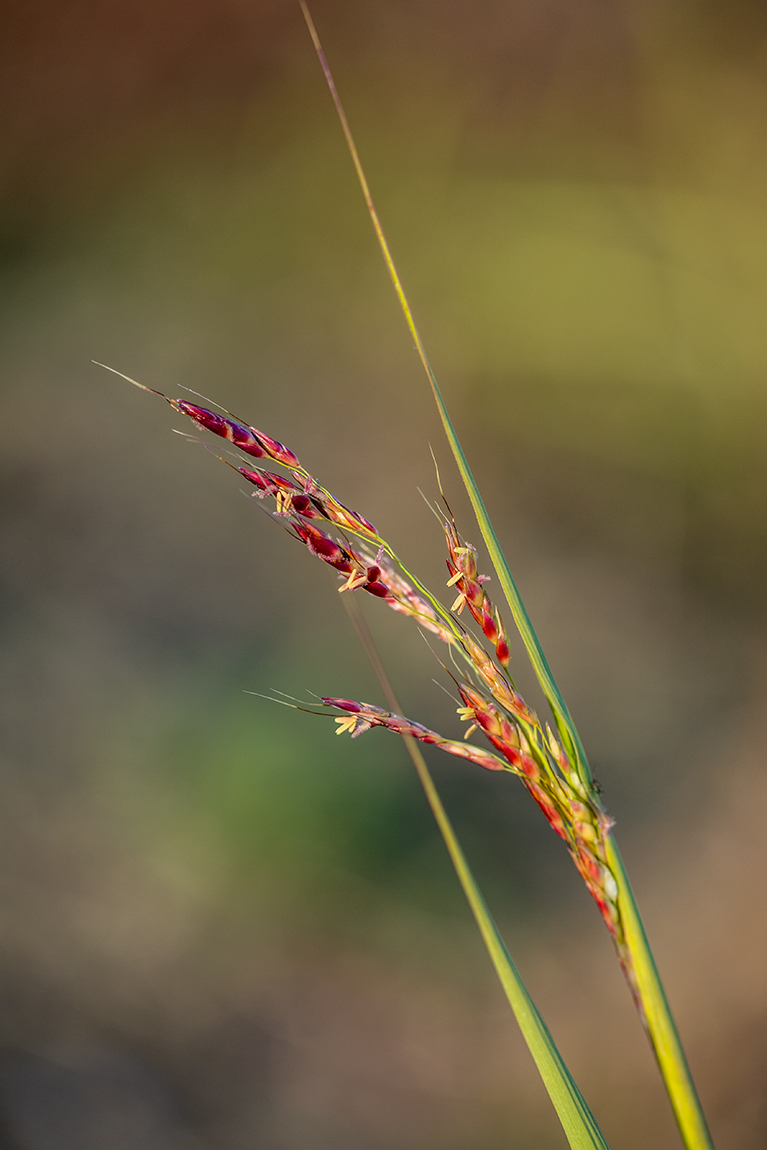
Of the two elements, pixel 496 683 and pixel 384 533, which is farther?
pixel 384 533

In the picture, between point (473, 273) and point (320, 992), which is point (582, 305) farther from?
point (320, 992)

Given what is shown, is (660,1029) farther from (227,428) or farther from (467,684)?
(227,428)

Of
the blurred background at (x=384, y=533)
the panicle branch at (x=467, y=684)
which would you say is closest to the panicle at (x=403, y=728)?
the panicle branch at (x=467, y=684)

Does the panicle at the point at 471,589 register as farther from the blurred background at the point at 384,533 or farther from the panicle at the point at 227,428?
the blurred background at the point at 384,533

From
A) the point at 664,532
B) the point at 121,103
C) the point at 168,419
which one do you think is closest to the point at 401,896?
the point at 664,532

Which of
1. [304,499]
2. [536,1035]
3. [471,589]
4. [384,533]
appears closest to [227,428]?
[304,499]

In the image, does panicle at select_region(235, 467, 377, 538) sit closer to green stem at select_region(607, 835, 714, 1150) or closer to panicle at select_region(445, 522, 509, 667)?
panicle at select_region(445, 522, 509, 667)

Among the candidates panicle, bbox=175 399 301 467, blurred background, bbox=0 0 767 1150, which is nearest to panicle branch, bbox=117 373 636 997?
panicle, bbox=175 399 301 467
